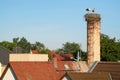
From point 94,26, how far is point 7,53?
1594 centimetres

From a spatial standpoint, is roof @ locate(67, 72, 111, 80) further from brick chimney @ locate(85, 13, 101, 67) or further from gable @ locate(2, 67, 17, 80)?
brick chimney @ locate(85, 13, 101, 67)

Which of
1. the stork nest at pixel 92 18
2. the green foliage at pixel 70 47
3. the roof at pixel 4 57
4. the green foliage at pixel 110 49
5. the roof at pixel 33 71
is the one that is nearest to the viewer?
the roof at pixel 33 71

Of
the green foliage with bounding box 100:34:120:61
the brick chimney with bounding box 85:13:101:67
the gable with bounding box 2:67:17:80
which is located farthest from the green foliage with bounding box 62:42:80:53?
the gable with bounding box 2:67:17:80

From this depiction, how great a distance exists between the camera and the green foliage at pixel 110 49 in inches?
3174

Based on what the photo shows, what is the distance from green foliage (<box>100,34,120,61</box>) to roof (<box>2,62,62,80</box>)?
3054 cm

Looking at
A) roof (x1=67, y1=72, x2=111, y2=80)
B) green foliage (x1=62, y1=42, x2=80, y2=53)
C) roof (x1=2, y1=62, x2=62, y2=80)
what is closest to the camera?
roof (x1=67, y1=72, x2=111, y2=80)

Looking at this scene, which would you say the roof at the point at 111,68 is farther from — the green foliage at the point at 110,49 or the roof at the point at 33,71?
the green foliage at the point at 110,49

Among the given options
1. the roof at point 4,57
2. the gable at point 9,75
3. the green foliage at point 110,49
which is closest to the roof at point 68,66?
the roof at point 4,57

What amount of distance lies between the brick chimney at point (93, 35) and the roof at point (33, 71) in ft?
54.7

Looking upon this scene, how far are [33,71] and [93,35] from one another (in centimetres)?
2090

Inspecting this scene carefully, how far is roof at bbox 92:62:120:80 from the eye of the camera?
43994mm

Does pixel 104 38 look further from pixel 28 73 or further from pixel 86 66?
pixel 28 73

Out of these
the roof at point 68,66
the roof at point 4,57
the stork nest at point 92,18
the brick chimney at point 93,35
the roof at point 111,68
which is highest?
the stork nest at point 92,18

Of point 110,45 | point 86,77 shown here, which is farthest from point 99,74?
point 110,45
